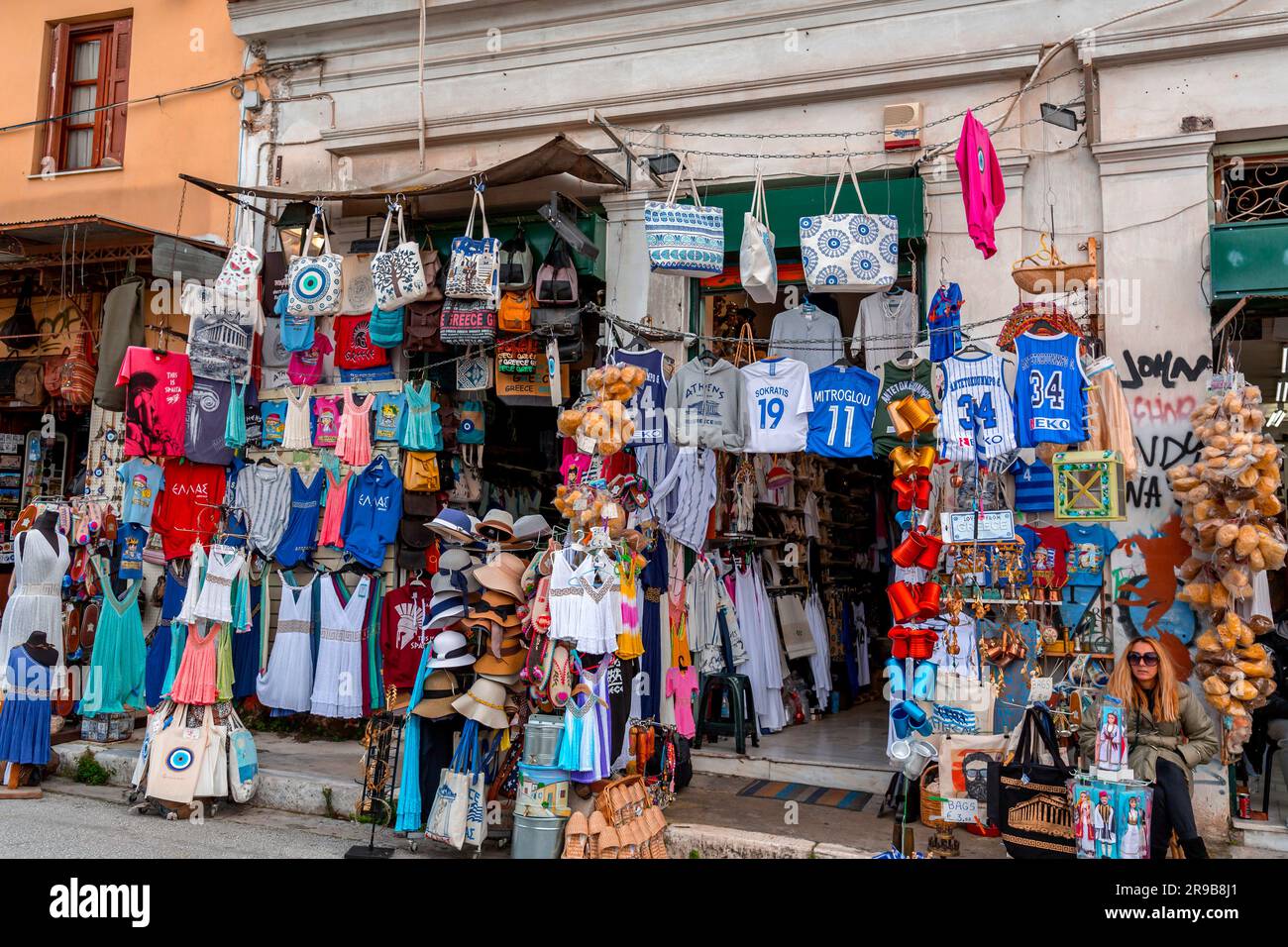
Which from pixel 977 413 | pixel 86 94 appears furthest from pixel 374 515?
pixel 86 94

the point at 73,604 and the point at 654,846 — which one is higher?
the point at 73,604

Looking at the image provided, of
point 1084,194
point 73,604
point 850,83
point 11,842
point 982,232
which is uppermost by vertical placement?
point 850,83

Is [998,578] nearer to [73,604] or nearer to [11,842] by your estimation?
[11,842]

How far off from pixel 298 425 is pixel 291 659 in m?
2.36

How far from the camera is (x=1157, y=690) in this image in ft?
18.9

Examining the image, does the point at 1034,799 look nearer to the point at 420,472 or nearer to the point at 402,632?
the point at 402,632

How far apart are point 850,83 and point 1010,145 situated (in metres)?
1.48

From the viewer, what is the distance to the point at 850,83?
8516 mm

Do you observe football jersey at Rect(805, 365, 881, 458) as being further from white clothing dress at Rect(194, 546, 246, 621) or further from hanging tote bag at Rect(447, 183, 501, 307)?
white clothing dress at Rect(194, 546, 246, 621)

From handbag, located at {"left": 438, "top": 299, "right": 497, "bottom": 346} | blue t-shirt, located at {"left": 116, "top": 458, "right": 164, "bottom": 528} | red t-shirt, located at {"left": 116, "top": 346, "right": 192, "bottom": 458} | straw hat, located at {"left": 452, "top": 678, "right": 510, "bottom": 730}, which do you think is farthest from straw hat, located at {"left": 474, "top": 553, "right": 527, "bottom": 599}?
blue t-shirt, located at {"left": 116, "top": 458, "right": 164, "bottom": 528}

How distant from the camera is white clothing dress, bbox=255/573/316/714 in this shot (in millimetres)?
9625

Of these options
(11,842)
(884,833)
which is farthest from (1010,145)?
(11,842)
